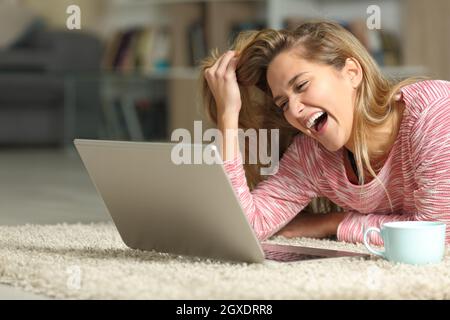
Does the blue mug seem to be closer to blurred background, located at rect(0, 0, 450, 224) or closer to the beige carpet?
the beige carpet

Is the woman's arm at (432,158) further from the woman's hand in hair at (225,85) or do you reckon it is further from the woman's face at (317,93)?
the woman's hand in hair at (225,85)

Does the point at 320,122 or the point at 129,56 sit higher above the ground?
the point at 320,122

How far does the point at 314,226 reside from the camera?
1793 millimetres

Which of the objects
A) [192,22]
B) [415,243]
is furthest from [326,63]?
[192,22]

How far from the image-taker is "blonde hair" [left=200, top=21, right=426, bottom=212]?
1.58 metres

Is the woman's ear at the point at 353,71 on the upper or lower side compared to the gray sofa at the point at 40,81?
upper

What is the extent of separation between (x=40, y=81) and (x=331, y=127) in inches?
136

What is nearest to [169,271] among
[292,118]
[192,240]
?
[192,240]

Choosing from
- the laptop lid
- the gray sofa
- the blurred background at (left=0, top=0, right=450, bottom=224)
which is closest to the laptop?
the laptop lid

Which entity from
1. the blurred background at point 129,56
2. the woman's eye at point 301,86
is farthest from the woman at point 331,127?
the blurred background at point 129,56

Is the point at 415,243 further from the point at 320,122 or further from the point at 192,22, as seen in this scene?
the point at 192,22

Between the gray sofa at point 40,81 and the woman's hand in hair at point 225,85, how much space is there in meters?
3.05

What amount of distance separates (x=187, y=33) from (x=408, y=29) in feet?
4.00

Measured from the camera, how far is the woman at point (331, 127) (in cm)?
155
